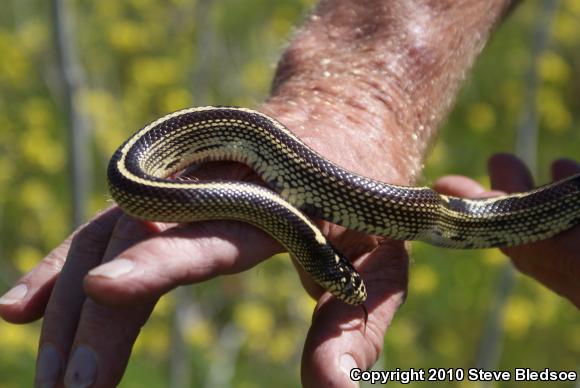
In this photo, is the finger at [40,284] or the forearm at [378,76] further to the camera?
the forearm at [378,76]

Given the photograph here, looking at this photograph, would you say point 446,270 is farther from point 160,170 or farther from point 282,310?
point 160,170

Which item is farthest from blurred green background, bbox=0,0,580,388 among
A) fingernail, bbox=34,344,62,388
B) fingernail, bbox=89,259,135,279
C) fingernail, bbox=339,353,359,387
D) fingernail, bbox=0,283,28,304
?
fingernail, bbox=89,259,135,279

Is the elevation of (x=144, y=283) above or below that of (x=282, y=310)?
above

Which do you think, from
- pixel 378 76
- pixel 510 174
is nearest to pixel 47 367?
pixel 378 76

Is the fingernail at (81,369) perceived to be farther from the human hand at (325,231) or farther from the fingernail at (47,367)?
the fingernail at (47,367)

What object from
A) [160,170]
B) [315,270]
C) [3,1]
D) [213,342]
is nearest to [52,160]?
[213,342]

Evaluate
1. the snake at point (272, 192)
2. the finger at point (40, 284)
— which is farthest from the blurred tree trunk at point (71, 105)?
the finger at point (40, 284)
